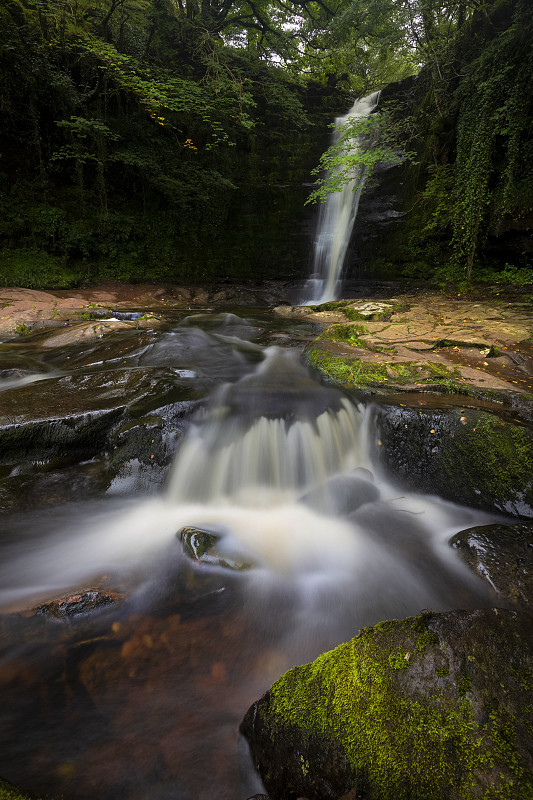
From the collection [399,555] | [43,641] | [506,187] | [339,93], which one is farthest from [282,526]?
[339,93]

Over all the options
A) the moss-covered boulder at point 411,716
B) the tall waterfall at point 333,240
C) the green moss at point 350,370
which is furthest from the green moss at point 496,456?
the tall waterfall at point 333,240

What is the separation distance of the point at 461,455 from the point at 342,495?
3.88ft

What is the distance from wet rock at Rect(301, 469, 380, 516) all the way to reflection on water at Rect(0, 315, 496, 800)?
0.6 inches

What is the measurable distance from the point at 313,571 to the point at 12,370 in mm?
5070

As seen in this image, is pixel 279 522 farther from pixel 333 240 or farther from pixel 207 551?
pixel 333 240

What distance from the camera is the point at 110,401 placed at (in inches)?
169

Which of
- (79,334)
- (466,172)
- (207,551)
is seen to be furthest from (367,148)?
(207,551)

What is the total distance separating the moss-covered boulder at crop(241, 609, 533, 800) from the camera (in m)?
1.12

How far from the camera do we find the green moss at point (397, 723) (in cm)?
110

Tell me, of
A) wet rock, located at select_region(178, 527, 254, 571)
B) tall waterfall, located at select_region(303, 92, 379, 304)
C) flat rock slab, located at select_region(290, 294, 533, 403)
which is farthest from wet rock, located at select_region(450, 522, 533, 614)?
tall waterfall, located at select_region(303, 92, 379, 304)

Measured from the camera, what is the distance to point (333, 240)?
13.8 m

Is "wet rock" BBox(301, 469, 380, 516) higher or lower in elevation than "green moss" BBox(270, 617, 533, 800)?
lower

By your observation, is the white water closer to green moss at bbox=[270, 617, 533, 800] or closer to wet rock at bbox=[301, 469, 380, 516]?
wet rock at bbox=[301, 469, 380, 516]

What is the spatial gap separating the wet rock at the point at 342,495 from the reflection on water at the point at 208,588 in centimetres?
1
